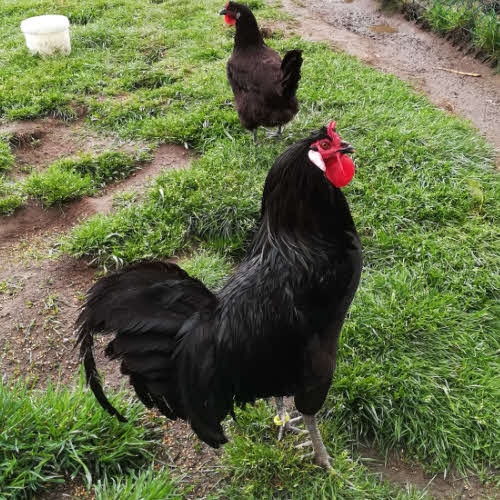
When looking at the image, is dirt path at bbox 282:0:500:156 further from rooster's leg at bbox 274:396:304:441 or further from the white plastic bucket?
rooster's leg at bbox 274:396:304:441

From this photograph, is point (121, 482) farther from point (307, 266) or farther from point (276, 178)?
point (276, 178)

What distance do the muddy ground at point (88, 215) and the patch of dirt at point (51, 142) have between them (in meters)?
0.01

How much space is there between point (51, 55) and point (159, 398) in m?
6.40

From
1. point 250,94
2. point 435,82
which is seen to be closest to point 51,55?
point 250,94

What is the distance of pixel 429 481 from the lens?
→ 249 cm

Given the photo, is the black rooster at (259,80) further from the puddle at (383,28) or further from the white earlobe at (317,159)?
the puddle at (383,28)

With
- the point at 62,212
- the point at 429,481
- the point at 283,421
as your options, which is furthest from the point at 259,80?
the point at 429,481

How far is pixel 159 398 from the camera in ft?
7.18

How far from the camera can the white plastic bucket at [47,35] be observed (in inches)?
262

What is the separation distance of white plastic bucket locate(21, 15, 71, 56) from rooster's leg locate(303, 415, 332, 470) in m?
6.58

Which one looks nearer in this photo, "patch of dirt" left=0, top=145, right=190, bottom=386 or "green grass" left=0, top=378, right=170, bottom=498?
"green grass" left=0, top=378, right=170, bottom=498

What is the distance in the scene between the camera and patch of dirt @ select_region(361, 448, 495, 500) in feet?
8.02

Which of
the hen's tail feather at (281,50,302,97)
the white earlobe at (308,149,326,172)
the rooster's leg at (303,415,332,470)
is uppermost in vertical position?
the white earlobe at (308,149,326,172)

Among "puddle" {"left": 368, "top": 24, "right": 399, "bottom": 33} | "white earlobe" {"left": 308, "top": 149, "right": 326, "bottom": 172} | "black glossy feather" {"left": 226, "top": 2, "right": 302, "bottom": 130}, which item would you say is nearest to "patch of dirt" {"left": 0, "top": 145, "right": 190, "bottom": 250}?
"black glossy feather" {"left": 226, "top": 2, "right": 302, "bottom": 130}
